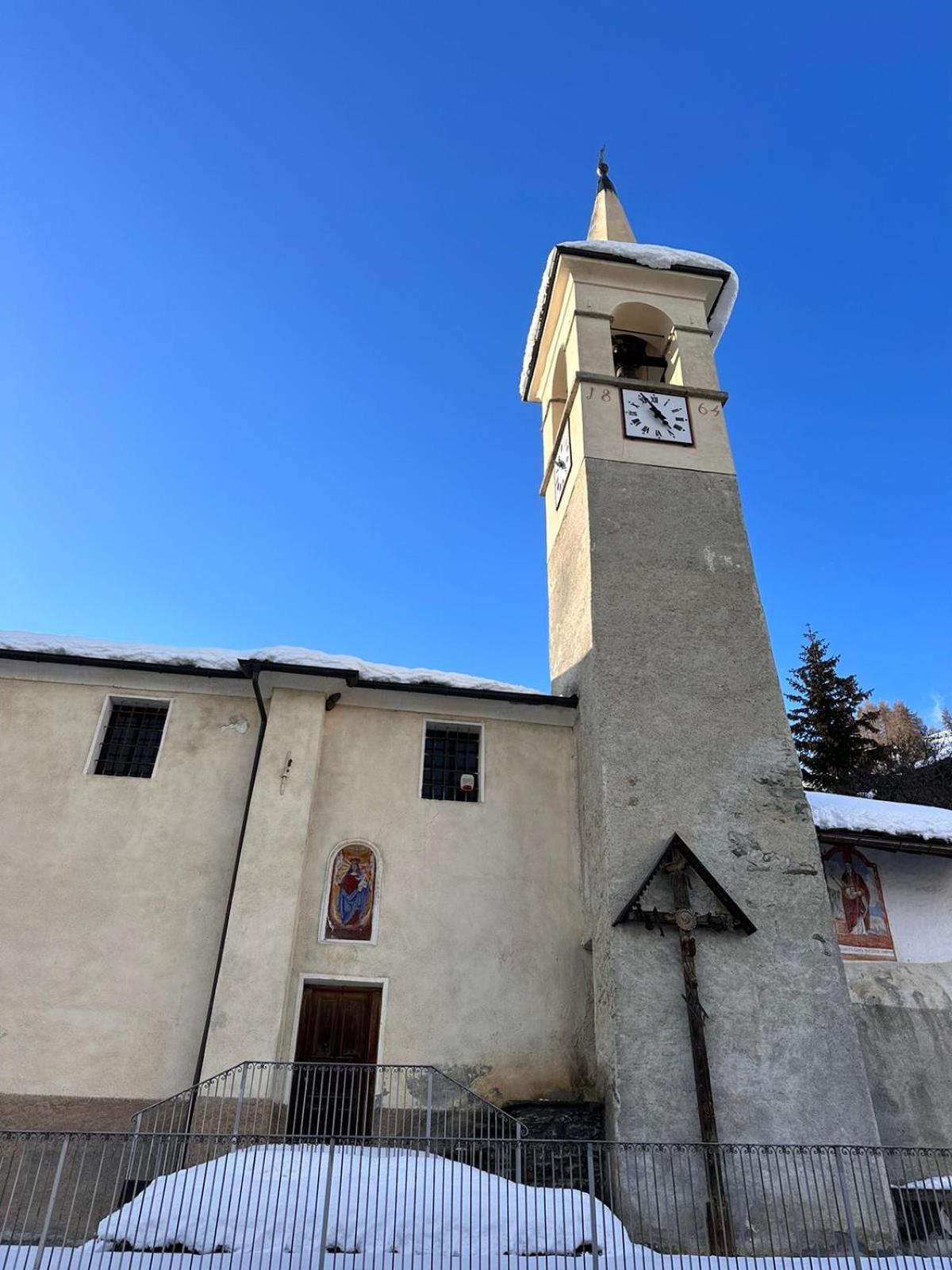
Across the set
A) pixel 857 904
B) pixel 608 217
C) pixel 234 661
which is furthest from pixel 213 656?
pixel 608 217

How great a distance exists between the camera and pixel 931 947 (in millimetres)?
12609

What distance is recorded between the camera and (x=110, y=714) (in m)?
12.9

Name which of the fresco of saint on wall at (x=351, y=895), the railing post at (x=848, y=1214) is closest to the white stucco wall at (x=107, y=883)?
the fresco of saint on wall at (x=351, y=895)

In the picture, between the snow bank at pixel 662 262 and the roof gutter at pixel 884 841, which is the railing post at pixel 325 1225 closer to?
the roof gutter at pixel 884 841

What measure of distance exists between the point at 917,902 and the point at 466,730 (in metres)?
7.08

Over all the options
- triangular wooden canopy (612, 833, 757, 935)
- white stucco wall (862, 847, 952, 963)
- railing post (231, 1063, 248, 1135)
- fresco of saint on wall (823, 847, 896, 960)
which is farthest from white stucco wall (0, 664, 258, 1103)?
white stucco wall (862, 847, 952, 963)

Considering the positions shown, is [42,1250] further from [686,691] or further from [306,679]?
[686,691]

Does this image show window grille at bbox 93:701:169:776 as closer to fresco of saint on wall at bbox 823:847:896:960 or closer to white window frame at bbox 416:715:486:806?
white window frame at bbox 416:715:486:806

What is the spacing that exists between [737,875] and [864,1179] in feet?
10.9

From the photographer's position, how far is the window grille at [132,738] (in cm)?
1245

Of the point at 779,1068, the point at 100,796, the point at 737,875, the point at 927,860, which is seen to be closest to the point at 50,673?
the point at 100,796

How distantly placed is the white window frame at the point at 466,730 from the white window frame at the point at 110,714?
3.69m

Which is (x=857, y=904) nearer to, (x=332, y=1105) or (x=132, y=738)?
(x=332, y=1105)

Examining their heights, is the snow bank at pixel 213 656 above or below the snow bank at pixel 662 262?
below
